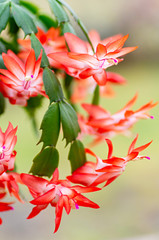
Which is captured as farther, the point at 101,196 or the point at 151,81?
the point at 151,81

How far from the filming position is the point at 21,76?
1.68 feet

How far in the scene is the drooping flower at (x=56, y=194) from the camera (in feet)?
1.54

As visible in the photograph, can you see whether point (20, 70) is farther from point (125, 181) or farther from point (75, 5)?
point (75, 5)

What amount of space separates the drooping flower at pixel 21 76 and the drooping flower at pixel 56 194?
117mm

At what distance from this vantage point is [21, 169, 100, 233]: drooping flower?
0.47 m

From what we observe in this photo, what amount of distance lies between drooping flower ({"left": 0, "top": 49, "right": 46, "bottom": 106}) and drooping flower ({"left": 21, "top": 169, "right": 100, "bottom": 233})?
0.38 ft

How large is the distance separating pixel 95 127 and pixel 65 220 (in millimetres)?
1109

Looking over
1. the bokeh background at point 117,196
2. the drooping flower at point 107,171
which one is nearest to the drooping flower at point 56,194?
the drooping flower at point 107,171

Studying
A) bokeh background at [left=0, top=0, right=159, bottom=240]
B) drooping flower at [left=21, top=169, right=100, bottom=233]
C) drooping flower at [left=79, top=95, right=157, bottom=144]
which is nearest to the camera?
drooping flower at [left=21, top=169, right=100, bottom=233]

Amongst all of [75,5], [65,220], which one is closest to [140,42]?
[75,5]

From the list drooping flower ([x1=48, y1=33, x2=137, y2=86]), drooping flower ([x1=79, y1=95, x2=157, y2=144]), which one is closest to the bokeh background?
drooping flower ([x1=79, y1=95, x2=157, y2=144])

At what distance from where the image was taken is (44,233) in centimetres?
150

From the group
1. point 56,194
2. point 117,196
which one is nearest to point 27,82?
point 56,194

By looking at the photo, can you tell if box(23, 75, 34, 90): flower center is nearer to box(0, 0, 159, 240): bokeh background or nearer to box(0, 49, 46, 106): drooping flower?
box(0, 49, 46, 106): drooping flower
